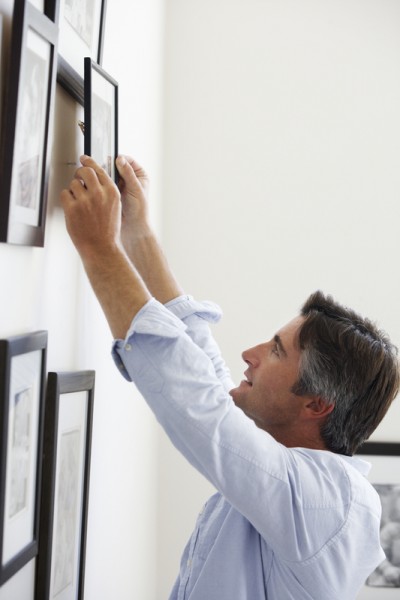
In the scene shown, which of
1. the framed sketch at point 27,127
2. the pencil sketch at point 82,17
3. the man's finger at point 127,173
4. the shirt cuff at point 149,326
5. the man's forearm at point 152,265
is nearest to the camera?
the framed sketch at point 27,127

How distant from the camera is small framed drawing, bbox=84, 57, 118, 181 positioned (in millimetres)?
1191

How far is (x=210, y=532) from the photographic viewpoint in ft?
4.75

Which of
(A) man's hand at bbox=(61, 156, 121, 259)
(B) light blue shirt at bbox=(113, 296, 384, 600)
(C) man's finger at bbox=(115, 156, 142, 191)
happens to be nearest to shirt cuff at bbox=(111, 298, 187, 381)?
(B) light blue shirt at bbox=(113, 296, 384, 600)

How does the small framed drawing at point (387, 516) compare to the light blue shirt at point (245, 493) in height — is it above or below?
below

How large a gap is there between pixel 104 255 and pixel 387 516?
5.53ft

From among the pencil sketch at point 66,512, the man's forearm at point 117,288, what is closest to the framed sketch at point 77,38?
Result: the man's forearm at point 117,288

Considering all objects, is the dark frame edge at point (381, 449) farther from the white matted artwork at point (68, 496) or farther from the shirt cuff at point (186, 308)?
the white matted artwork at point (68, 496)

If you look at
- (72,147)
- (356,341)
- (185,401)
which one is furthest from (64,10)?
(356,341)

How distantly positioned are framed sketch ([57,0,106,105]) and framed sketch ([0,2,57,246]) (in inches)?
4.8

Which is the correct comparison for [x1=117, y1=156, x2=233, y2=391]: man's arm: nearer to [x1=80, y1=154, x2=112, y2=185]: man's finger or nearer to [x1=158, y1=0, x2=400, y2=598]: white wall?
[x1=80, y1=154, x2=112, y2=185]: man's finger

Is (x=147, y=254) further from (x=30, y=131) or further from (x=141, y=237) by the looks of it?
(x=30, y=131)

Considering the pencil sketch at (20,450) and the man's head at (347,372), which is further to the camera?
the man's head at (347,372)

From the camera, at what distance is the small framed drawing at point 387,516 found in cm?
247

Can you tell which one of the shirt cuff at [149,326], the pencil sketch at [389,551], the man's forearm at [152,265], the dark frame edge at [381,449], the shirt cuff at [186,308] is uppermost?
the man's forearm at [152,265]
